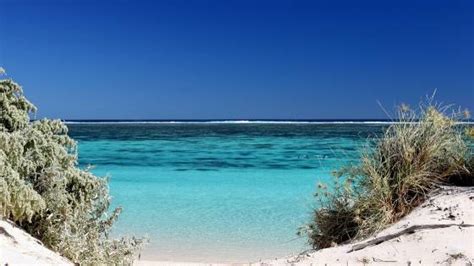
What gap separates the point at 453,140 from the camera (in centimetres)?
692

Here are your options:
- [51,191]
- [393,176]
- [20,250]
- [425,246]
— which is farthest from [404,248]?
[51,191]

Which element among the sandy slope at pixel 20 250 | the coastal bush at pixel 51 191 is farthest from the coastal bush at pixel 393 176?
the sandy slope at pixel 20 250

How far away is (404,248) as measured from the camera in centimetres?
522

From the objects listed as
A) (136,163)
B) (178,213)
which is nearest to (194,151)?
(136,163)

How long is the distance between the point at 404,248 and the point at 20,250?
10.9 feet

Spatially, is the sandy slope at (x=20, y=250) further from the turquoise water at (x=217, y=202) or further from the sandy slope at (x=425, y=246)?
the turquoise water at (x=217, y=202)

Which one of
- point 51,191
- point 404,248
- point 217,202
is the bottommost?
point 217,202

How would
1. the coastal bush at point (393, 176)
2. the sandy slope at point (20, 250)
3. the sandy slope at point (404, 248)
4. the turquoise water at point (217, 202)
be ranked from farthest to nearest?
the turquoise water at point (217, 202) < the coastal bush at point (393, 176) < the sandy slope at point (404, 248) < the sandy slope at point (20, 250)

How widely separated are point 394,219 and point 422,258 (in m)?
1.26

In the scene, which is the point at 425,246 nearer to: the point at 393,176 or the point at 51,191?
the point at 393,176

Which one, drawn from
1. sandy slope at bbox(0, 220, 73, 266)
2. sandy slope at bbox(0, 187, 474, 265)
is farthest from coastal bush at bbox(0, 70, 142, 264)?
sandy slope at bbox(0, 187, 474, 265)

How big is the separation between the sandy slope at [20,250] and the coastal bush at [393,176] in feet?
9.56

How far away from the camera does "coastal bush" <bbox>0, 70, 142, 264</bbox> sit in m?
5.58

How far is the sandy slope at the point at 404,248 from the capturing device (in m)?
4.82
